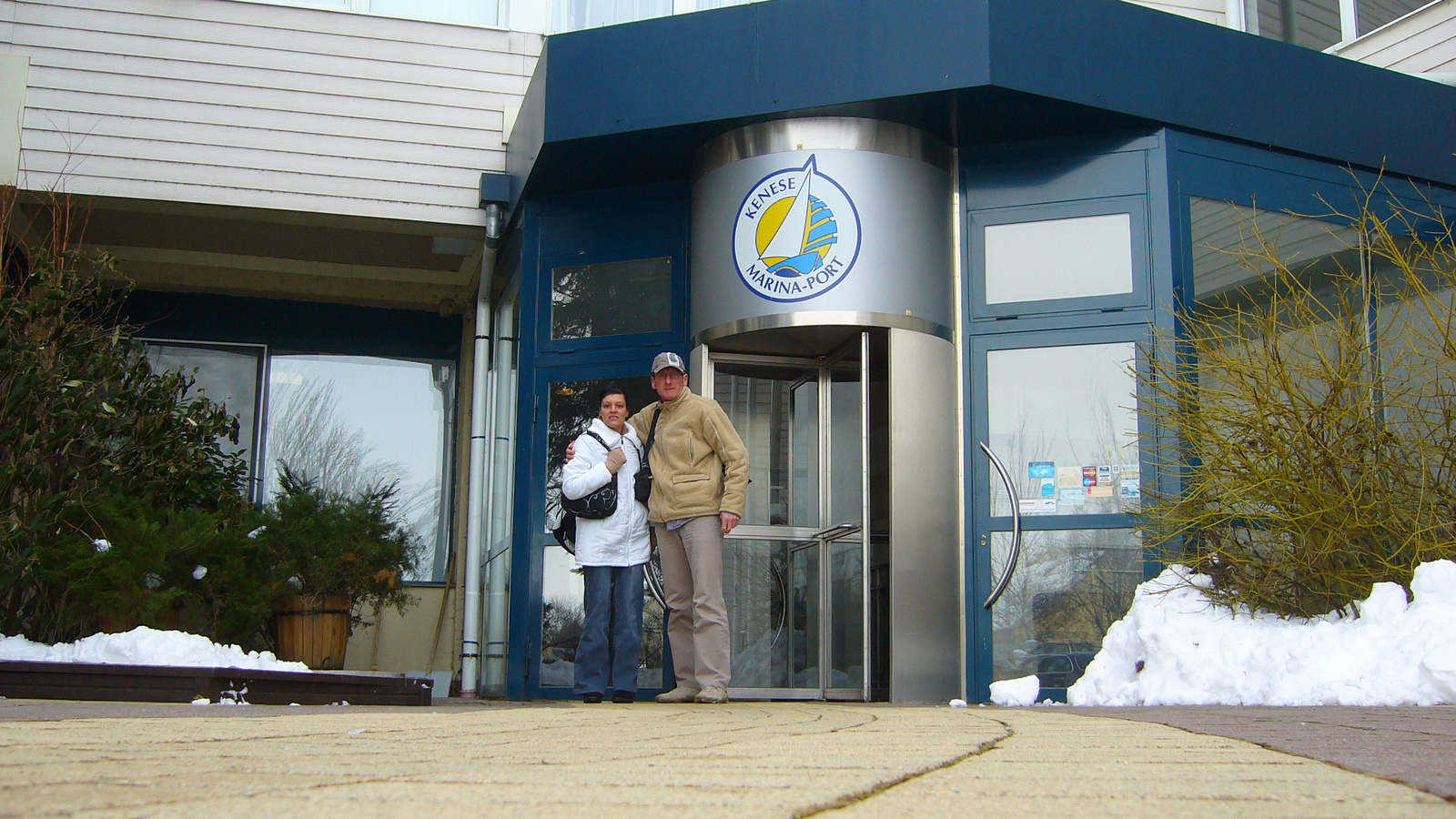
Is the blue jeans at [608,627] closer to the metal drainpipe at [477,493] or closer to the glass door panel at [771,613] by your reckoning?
the glass door panel at [771,613]

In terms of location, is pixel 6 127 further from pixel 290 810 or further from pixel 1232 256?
pixel 290 810

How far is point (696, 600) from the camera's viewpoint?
5.52 meters

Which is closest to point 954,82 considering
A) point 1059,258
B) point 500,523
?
point 1059,258

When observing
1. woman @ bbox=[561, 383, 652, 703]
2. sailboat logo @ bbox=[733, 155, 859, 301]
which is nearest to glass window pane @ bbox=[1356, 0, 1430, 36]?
sailboat logo @ bbox=[733, 155, 859, 301]

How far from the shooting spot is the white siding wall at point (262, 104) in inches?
312

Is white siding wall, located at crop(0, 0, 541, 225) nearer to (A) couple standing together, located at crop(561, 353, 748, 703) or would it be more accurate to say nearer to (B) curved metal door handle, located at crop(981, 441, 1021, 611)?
(A) couple standing together, located at crop(561, 353, 748, 703)

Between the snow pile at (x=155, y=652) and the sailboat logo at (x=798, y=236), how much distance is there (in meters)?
2.78

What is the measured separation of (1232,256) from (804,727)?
14.6ft

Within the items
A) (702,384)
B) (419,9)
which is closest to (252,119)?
(419,9)

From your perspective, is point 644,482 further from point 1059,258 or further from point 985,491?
point 1059,258

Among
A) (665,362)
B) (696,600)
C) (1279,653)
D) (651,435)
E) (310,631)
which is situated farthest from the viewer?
(310,631)

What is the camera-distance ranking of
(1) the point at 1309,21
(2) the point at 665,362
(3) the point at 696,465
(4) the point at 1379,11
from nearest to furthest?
(3) the point at 696,465 → (2) the point at 665,362 → (4) the point at 1379,11 → (1) the point at 1309,21

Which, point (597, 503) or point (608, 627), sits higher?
point (597, 503)

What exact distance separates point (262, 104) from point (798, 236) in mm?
3723
